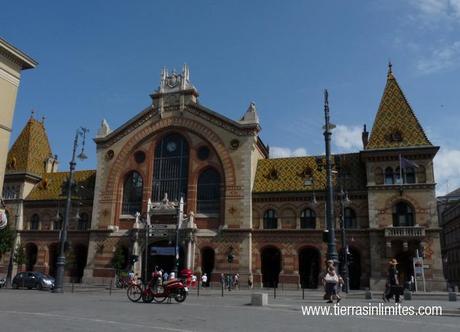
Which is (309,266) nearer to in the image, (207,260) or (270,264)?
(270,264)

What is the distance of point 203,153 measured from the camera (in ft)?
152

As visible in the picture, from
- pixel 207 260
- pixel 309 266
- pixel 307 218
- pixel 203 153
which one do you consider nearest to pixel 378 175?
pixel 307 218

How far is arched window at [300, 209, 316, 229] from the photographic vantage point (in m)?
41.9

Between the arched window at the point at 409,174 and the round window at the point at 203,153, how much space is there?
1905 cm

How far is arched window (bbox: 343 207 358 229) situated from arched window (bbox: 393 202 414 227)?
3.44m

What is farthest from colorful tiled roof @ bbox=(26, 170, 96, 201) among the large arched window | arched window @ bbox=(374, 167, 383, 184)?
arched window @ bbox=(374, 167, 383, 184)

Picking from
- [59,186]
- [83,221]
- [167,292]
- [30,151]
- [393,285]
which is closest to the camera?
[167,292]

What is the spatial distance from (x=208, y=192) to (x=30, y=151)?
81.6ft

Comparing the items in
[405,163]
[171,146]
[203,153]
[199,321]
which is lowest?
[199,321]

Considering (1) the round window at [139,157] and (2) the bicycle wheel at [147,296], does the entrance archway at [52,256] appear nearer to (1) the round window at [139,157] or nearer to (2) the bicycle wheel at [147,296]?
(1) the round window at [139,157]

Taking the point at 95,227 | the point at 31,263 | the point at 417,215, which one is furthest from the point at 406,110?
the point at 31,263

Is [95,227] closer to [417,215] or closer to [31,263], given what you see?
[31,263]

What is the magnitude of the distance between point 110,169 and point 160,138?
642 centimetres

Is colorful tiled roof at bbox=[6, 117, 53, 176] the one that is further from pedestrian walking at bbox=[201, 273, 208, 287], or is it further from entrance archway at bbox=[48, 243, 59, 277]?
pedestrian walking at bbox=[201, 273, 208, 287]
